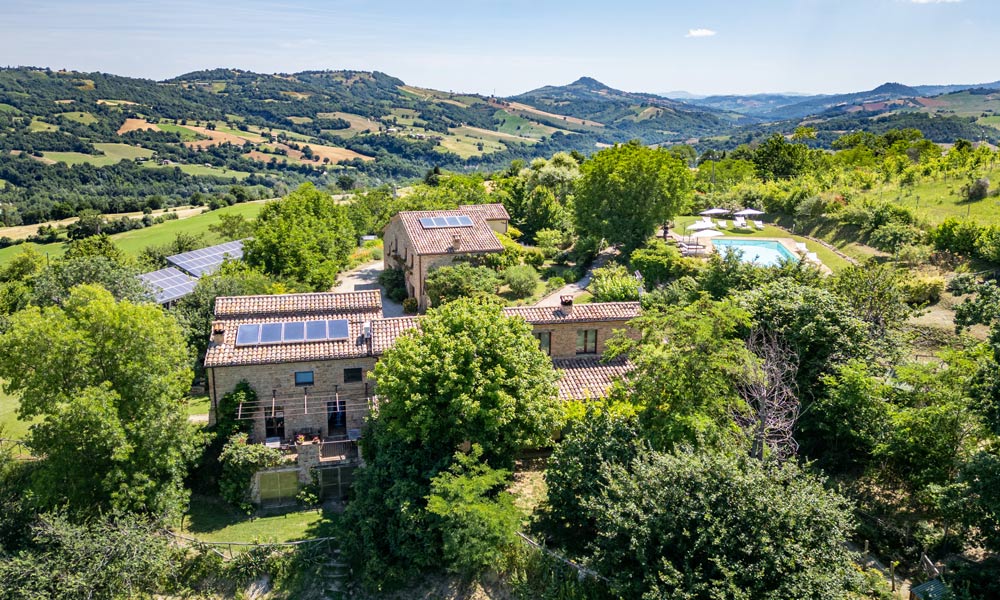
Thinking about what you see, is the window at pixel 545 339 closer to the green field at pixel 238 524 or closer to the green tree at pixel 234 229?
the green field at pixel 238 524

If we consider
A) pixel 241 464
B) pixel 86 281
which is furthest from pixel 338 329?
pixel 86 281

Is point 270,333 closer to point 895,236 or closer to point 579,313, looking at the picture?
point 579,313

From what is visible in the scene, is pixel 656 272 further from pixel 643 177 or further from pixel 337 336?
pixel 337 336

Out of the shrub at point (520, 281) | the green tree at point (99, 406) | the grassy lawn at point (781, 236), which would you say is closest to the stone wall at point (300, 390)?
the green tree at point (99, 406)

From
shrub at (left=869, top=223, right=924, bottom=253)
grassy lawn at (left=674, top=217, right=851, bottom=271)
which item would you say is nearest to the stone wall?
grassy lawn at (left=674, top=217, right=851, bottom=271)

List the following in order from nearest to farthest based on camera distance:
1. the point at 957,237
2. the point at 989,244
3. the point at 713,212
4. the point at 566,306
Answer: the point at 566,306
the point at 989,244
the point at 957,237
the point at 713,212

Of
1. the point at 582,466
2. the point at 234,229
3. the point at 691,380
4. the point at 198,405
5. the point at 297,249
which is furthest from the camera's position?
the point at 234,229
